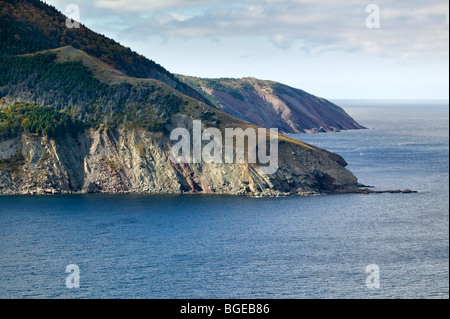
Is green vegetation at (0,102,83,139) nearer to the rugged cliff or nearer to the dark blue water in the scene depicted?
the rugged cliff

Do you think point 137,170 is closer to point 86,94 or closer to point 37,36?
point 86,94

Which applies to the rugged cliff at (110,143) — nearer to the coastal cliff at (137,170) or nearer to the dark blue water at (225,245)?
the coastal cliff at (137,170)

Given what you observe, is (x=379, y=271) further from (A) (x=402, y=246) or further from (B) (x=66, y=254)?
(B) (x=66, y=254)

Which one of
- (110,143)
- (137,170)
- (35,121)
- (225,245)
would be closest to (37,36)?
(35,121)

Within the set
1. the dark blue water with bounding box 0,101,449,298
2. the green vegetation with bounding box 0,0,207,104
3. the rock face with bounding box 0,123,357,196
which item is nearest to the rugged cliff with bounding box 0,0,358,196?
the rock face with bounding box 0,123,357,196

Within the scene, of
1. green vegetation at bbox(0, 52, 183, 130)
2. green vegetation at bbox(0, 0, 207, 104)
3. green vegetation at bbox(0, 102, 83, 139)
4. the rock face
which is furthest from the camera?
green vegetation at bbox(0, 0, 207, 104)
